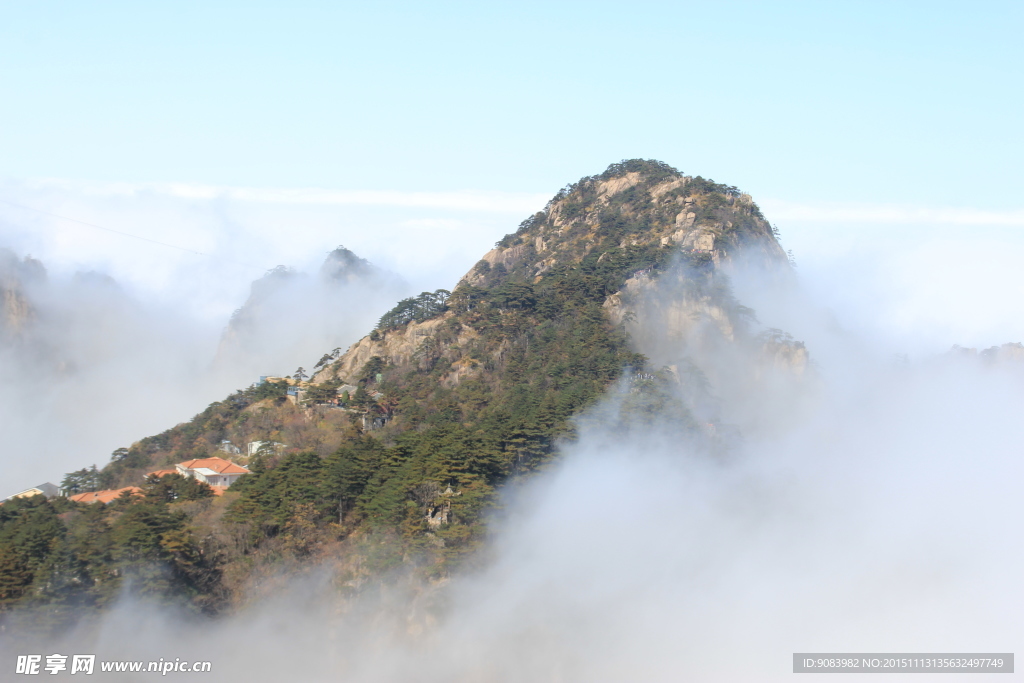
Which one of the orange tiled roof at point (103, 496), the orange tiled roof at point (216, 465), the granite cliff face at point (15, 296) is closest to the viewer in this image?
the orange tiled roof at point (103, 496)

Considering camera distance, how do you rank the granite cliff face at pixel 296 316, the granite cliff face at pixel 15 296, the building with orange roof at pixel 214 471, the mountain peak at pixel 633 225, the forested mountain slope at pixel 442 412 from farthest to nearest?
1. the granite cliff face at pixel 15 296
2. the granite cliff face at pixel 296 316
3. the mountain peak at pixel 633 225
4. the building with orange roof at pixel 214 471
5. the forested mountain slope at pixel 442 412

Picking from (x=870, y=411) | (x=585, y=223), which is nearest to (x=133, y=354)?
(x=585, y=223)

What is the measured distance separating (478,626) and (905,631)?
17067 mm

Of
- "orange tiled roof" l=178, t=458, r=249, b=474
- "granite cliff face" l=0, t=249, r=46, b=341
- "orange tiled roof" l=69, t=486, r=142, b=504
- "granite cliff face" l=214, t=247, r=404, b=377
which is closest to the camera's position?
"orange tiled roof" l=69, t=486, r=142, b=504

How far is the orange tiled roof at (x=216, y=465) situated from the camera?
46.9 metres

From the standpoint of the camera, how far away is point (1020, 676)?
3728 centimetres

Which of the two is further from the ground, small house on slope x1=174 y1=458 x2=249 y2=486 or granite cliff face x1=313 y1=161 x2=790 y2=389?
granite cliff face x1=313 y1=161 x2=790 y2=389

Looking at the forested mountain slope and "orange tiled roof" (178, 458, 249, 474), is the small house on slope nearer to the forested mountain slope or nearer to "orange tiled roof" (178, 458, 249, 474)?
"orange tiled roof" (178, 458, 249, 474)

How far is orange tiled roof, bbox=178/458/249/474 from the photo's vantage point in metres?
46.9

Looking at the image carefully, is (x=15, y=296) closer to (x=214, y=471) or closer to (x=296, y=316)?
(x=296, y=316)

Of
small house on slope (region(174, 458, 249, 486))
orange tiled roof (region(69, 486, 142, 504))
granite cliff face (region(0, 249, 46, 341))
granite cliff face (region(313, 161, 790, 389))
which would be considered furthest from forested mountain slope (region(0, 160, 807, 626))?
granite cliff face (region(0, 249, 46, 341))

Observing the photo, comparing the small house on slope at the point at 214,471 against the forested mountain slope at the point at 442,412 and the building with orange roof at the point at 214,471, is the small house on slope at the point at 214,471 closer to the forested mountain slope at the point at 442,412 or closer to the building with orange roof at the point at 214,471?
the building with orange roof at the point at 214,471

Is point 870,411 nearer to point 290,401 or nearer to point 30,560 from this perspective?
point 290,401

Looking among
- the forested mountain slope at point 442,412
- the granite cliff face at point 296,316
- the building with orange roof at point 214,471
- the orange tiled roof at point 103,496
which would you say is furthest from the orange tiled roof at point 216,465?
the granite cliff face at point 296,316
